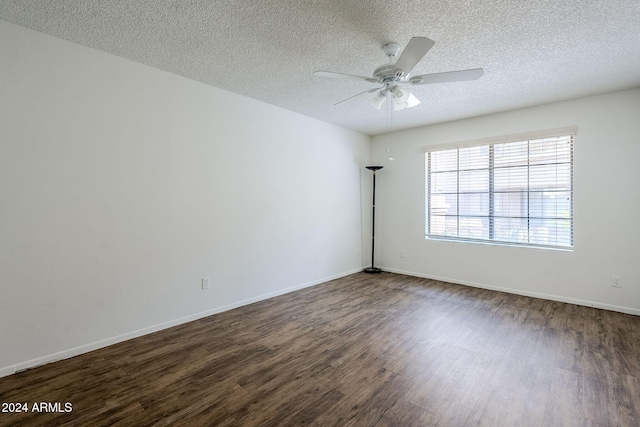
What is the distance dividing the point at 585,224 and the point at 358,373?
3.46 m

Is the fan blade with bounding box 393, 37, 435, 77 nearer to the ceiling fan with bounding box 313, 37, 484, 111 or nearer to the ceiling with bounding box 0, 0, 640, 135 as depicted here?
the ceiling fan with bounding box 313, 37, 484, 111

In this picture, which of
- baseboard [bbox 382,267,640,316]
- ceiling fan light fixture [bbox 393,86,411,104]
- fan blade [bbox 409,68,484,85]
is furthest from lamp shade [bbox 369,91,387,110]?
baseboard [bbox 382,267,640,316]

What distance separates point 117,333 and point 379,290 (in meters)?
3.12

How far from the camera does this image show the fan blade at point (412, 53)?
1812 mm

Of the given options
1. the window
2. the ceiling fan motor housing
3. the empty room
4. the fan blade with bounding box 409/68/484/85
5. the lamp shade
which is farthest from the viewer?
the window

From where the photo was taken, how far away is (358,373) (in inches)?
84.9

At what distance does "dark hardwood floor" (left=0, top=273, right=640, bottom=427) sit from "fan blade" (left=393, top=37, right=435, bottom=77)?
2.24 meters

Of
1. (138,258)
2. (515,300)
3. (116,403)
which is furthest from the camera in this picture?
(515,300)

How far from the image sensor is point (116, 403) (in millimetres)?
1817

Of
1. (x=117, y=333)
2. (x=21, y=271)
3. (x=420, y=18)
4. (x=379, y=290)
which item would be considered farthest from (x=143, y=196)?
(x=379, y=290)

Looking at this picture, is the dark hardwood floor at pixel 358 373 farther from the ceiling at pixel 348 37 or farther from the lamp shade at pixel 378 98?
the ceiling at pixel 348 37

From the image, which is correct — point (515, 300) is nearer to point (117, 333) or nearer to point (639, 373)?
point (639, 373)

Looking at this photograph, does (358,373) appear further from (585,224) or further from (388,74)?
(585,224)

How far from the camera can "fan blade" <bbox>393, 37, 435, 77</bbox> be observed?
1812mm
